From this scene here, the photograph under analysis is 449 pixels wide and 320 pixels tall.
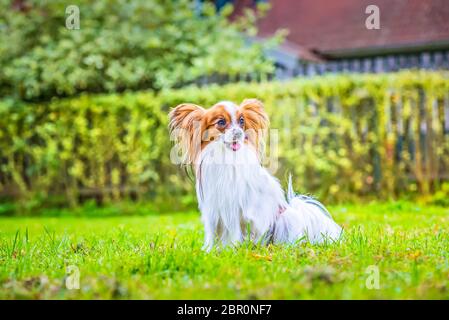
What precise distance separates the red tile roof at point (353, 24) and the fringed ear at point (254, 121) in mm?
9964

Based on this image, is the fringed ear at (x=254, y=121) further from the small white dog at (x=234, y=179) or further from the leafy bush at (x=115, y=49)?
the leafy bush at (x=115, y=49)

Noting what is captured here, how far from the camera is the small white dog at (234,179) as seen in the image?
4.75 meters

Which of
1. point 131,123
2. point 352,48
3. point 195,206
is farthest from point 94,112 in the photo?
point 352,48

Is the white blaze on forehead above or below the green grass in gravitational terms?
above

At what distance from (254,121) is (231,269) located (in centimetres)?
138

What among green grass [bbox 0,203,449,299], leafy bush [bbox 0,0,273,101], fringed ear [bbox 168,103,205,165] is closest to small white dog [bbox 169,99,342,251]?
fringed ear [bbox 168,103,205,165]

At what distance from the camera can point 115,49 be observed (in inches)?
475

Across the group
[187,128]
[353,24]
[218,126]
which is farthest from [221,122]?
[353,24]

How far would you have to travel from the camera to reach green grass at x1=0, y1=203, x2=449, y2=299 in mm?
3566

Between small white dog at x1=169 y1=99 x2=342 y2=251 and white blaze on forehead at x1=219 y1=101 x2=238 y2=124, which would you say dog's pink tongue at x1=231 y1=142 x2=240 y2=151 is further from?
white blaze on forehead at x1=219 y1=101 x2=238 y2=124

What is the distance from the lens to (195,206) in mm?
10469

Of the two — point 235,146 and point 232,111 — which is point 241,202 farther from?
point 232,111

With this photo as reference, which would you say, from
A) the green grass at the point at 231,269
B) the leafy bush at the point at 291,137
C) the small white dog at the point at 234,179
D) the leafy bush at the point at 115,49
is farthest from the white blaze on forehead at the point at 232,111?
the leafy bush at the point at 115,49

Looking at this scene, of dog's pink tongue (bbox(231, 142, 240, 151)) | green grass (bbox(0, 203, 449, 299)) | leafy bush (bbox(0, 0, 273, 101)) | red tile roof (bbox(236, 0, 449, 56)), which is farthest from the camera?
red tile roof (bbox(236, 0, 449, 56))
